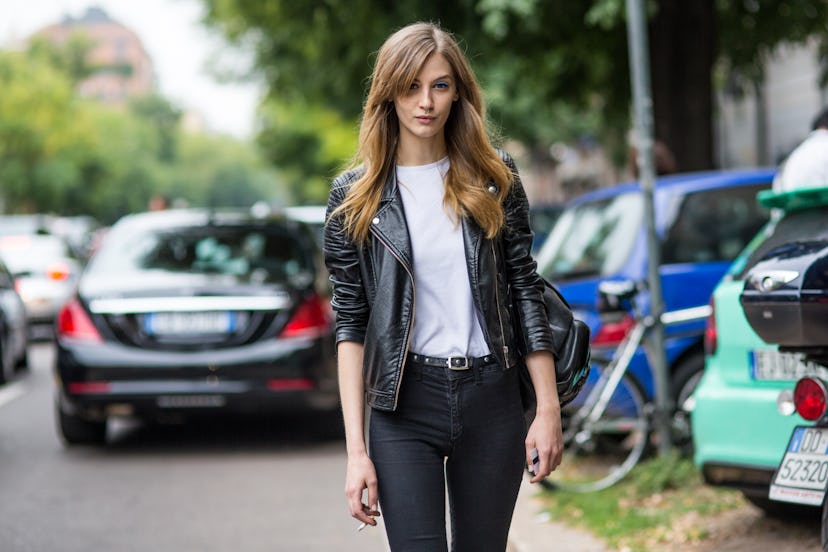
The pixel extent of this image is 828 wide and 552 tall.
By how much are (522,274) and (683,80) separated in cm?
1079

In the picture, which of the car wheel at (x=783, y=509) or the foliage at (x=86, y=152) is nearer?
the car wheel at (x=783, y=509)

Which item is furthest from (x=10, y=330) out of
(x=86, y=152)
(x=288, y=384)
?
(x=86, y=152)

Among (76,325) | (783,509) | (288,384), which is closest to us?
(783,509)

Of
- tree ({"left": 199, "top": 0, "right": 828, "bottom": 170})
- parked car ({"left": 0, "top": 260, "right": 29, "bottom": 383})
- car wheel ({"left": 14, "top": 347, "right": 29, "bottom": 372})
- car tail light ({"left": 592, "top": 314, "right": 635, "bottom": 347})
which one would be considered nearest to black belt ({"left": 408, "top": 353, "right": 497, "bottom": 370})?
car tail light ({"left": 592, "top": 314, "right": 635, "bottom": 347})

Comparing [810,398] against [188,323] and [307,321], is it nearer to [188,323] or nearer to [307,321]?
[307,321]

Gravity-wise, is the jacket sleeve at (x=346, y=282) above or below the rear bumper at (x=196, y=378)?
above

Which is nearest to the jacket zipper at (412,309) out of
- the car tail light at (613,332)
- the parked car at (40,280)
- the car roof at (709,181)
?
the car tail light at (613,332)

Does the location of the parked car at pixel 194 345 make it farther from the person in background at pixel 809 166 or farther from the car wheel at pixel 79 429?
the person in background at pixel 809 166

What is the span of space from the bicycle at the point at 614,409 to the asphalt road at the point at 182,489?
4.14 ft

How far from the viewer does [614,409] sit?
295 inches

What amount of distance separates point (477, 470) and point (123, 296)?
578 centimetres

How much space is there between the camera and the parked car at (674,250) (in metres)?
7.86

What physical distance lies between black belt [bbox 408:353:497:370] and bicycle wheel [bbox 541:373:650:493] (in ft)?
13.2

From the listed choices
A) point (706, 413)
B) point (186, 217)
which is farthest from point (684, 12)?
point (706, 413)
